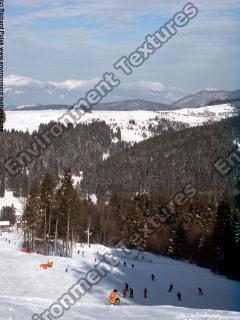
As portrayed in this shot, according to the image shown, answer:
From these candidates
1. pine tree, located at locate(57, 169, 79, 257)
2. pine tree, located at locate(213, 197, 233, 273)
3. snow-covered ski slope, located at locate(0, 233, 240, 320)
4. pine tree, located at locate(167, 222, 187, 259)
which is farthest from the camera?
pine tree, located at locate(167, 222, 187, 259)

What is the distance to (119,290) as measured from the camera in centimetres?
4322

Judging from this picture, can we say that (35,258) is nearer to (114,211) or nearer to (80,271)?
(80,271)

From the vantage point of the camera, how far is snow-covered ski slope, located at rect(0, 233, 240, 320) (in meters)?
24.3

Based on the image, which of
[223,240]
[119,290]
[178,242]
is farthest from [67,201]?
[119,290]

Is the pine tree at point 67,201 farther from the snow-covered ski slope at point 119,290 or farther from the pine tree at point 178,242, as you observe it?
the pine tree at point 178,242

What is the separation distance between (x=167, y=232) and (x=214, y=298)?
151 feet

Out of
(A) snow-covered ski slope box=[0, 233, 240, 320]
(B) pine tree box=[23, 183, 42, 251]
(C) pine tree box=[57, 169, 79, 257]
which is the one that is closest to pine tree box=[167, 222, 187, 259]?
(A) snow-covered ski slope box=[0, 233, 240, 320]

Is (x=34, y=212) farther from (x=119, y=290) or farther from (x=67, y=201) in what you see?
(x=119, y=290)

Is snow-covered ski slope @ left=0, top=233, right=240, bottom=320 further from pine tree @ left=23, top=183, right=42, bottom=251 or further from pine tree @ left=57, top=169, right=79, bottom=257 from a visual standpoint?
pine tree @ left=23, top=183, right=42, bottom=251

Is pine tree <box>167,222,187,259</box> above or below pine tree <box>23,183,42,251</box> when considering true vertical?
below

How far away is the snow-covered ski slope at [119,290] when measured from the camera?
24.3 metres

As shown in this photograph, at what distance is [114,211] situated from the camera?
111 metres

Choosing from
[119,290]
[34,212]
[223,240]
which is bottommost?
[119,290]

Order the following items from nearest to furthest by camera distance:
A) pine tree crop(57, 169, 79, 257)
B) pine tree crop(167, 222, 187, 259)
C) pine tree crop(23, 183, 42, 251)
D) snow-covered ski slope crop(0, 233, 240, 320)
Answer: snow-covered ski slope crop(0, 233, 240, 320) < pine tree crop(57, 169, 79, 257) < pine tree crop(23, 183, 42, 251) < pine tree crop(167, 222, 187, 259)
